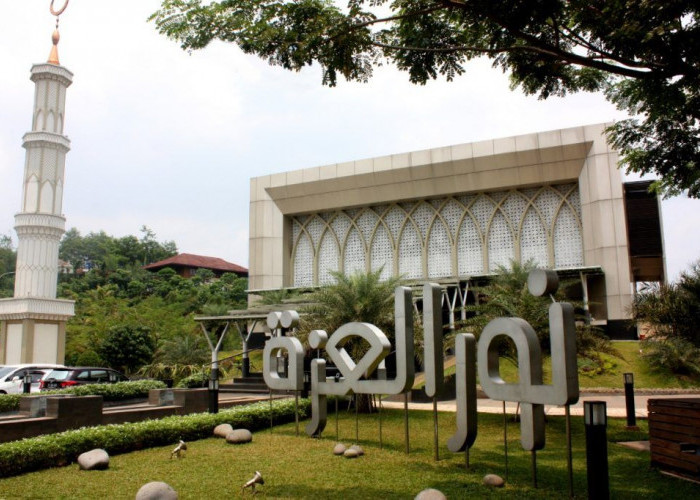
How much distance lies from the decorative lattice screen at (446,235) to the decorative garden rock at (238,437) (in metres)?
19.3

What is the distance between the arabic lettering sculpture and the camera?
818cm

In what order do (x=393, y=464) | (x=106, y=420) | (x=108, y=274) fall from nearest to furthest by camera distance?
(x=393, y=464)
(x=106, y=420)
(x=108, y=274)

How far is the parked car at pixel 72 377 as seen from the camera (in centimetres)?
2012

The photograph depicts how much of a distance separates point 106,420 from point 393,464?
24.4 ft

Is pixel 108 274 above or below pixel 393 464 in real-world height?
above

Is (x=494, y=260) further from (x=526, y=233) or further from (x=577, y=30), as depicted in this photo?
(x=577, y=30)

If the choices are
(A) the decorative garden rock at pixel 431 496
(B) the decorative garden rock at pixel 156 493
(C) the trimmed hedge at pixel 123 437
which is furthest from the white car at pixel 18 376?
(A) the decorative garden rock at pixel 431 496

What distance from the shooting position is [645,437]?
13.2 meters

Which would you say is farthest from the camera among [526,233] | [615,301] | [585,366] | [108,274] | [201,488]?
[108,274]

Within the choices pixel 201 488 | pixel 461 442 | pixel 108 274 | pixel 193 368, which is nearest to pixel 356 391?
pixel 461 442

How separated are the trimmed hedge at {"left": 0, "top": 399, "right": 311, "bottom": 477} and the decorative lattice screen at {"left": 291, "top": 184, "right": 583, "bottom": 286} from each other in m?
17.5

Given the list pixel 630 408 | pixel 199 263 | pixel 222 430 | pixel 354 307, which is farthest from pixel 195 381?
pixel 199 263

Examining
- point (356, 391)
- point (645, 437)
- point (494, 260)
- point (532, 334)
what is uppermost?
point (494, 260)

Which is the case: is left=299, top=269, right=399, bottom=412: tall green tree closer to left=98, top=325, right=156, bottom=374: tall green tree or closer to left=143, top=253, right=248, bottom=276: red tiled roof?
left=98, top=325, right=156, bottom=374: tall green tree
